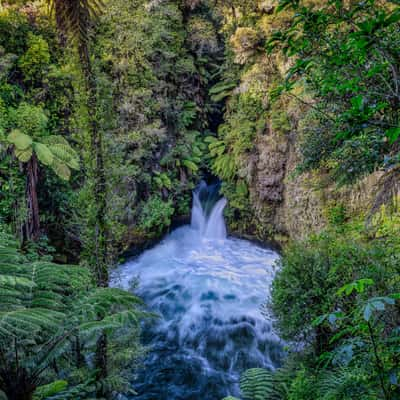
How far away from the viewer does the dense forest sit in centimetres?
225

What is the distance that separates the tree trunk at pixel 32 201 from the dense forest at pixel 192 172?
0.05 metres

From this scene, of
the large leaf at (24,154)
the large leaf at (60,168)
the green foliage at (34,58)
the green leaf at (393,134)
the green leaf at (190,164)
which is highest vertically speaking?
the green foliage at (34,58)

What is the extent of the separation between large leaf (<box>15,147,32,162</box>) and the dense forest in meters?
0.03

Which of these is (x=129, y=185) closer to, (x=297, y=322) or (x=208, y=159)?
(x=208, y=159)

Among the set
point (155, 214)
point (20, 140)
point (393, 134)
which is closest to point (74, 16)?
point (20, 140)

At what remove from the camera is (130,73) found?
1030cm

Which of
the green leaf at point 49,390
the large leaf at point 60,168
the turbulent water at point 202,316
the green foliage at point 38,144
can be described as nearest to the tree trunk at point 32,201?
the green foliage at point 38,144

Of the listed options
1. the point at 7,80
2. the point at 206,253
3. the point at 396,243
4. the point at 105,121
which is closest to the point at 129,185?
the point at 206,253

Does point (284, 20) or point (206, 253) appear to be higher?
point (284, 20)

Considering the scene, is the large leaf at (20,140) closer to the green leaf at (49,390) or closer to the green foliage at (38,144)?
the green foliage at (38,144)

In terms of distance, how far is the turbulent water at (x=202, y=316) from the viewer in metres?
5.95

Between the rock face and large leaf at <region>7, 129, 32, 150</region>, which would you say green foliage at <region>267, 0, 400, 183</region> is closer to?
the rock face

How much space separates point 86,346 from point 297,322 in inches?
123

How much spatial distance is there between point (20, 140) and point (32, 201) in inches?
59.5
